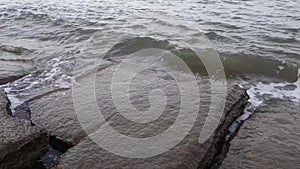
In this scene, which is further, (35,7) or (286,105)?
(35,7)

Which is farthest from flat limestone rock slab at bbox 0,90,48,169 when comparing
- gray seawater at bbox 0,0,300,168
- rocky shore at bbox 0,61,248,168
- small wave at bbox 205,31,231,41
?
small wave at bbox 205,31,231,41

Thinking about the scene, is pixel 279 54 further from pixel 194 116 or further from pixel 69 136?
pixel 69 136

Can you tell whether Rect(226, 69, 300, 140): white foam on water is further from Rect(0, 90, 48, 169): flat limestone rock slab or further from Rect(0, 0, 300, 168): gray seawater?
Rect(0, 90, 48, 169): flat limestone rock slab

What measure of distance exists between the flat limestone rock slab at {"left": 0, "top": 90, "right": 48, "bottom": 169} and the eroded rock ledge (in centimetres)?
32

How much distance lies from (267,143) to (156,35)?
5107mm

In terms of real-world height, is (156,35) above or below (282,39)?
below

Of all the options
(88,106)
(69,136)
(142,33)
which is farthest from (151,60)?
(69,136)

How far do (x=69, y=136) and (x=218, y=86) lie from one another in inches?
81.6

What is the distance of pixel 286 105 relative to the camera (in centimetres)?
477

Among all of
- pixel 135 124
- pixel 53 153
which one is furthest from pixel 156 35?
pixel 53 153

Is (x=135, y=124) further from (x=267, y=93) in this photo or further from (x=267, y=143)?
(x=267, y=93)

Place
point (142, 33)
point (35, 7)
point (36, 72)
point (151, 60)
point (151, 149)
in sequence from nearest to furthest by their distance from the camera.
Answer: point (151, 149) < point (36, 72) < point (151, 60) < point (142, 33) < point (35, 7)

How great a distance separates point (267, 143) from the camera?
138 inches

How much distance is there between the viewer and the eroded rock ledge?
9.80 feet
